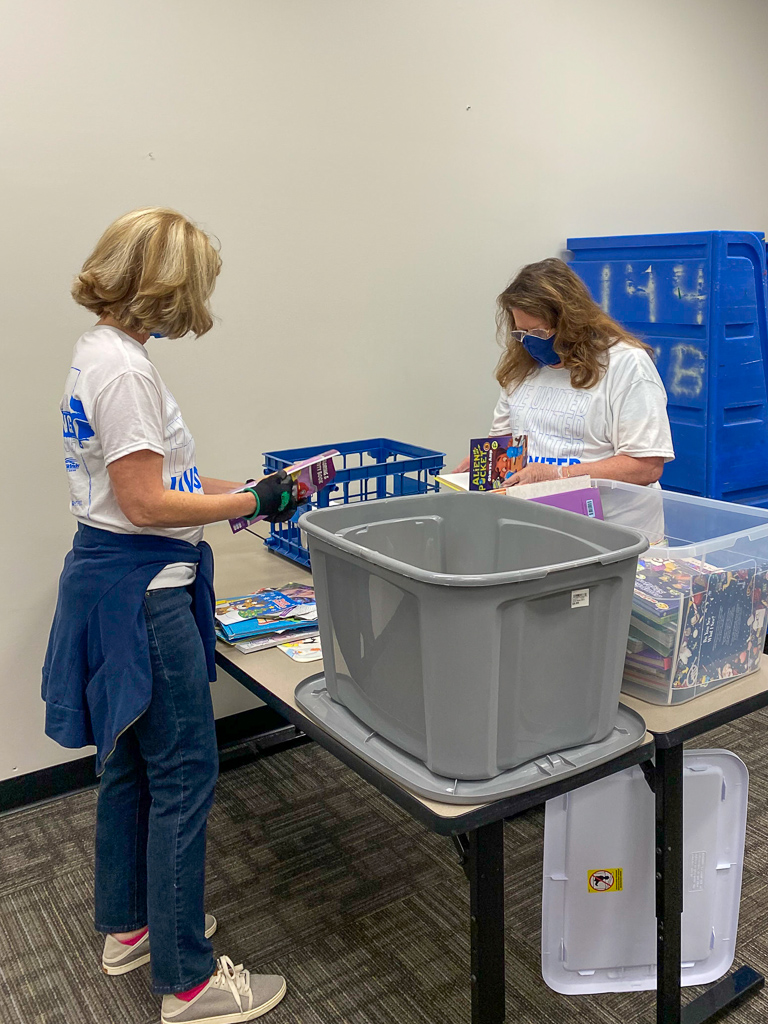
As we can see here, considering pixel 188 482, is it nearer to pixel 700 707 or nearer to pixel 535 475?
pixel 535 475

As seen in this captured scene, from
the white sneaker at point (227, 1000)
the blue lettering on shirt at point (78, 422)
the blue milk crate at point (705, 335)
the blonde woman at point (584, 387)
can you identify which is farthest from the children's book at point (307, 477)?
the blue milk crate at point (705, 335)

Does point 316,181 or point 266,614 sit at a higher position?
point 316,181

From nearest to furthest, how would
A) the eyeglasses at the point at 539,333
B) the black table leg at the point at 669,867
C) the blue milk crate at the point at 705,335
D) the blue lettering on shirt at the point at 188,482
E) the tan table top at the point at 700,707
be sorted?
the tan table top at the point at 700,707 < the black table leg at the point at 669,867 < the blue lettering on shirt at the point at 188,482 < the eyeglasses at the point at 539,333 < the blue milk crate at the point at 705,335

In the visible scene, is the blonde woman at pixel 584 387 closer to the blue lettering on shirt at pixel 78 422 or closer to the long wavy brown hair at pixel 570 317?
the long wavy brown hair at pixel 570 317

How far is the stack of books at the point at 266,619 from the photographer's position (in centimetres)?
172

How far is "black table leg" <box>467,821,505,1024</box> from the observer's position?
1.20 m

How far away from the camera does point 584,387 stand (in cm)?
213

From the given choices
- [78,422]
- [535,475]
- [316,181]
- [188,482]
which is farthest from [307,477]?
[316,181]

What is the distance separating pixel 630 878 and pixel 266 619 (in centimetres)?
89

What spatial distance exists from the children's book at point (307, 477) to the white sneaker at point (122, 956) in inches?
36.8

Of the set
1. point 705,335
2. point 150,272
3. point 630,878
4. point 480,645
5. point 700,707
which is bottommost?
point 630,878

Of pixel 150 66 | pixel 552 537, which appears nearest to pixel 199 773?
pixel 552 537

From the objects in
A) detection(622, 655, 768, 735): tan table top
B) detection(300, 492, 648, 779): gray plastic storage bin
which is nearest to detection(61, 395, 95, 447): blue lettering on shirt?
detection(300, 492, 648, 779): gray plastic storage bin

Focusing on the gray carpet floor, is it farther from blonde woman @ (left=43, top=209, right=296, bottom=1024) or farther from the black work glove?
the black work glove
